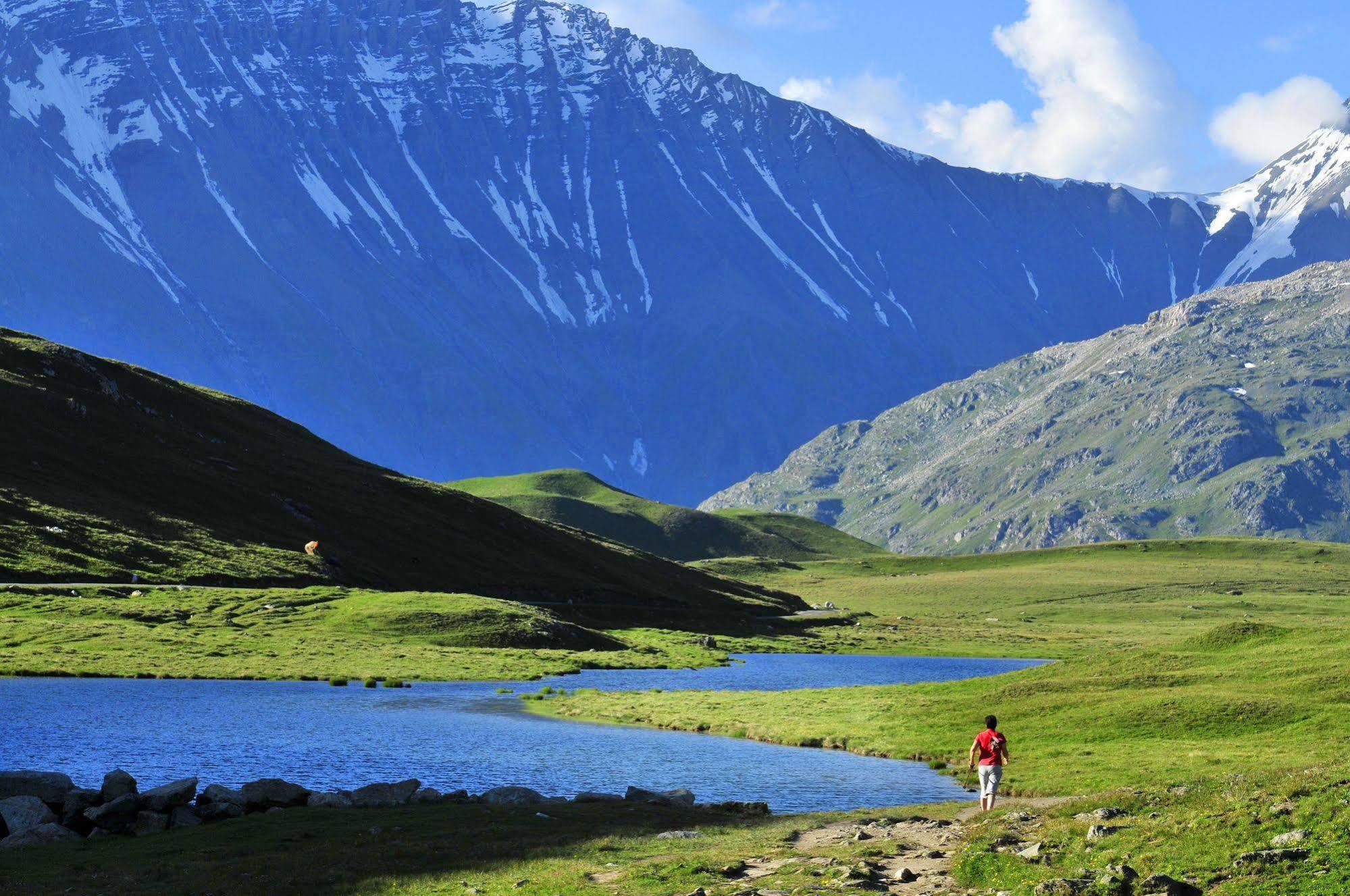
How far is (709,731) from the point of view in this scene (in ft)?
265

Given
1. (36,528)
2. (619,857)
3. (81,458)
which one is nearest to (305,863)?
(619,857)

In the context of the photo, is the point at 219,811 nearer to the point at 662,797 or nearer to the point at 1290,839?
the point at 662,797

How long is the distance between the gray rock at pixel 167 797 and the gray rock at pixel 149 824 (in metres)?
0.53

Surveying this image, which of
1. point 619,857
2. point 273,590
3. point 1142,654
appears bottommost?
point 619,857

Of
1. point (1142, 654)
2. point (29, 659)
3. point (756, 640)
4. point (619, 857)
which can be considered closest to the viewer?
point (619, 857)

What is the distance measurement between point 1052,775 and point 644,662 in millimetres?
88939

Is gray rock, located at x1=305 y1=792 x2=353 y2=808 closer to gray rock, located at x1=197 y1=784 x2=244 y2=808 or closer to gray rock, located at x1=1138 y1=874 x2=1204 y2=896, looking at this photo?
gray rock, located at x1=197 y1=784 x2=244 y2=808

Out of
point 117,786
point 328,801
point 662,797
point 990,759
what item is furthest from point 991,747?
point 117,786

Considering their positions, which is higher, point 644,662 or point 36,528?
point 36,528

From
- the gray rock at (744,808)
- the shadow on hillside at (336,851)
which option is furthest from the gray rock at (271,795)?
the gray rock at (744,808)

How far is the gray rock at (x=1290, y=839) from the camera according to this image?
30969 millimetres

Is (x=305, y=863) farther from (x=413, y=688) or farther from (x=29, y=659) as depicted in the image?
(x=29, y=659)

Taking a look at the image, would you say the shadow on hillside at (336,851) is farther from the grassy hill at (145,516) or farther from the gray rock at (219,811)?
the grassy hill at (145,516)

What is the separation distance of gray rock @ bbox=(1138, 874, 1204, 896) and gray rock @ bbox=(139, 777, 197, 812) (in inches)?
1199
